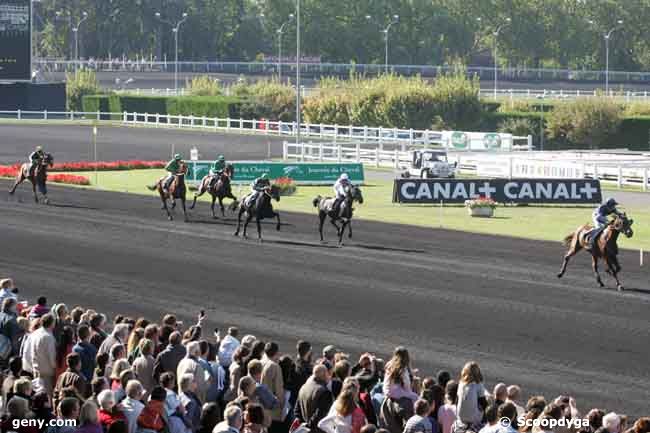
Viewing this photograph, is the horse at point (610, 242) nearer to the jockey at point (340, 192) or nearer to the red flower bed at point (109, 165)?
the jockey at point (340, 192)

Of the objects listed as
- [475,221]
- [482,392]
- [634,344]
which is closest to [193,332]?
[482,392]

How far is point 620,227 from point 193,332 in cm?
1318

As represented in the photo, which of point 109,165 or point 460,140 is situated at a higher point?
point 460,140

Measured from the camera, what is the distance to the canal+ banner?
1747 inches

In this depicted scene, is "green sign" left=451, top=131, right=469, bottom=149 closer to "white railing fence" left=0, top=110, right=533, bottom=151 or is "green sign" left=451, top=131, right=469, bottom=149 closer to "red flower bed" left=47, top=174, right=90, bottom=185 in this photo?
"white railing fence" left=0, top=110, right=533, bottom=151

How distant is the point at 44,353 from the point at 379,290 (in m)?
12.2

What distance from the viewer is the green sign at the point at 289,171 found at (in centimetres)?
5016

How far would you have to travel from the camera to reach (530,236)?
36.3m

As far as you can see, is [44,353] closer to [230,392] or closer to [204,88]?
[230,392]

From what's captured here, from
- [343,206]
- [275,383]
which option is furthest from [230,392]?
[343,206]

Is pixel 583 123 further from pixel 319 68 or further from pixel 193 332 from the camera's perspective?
pixel 319 68

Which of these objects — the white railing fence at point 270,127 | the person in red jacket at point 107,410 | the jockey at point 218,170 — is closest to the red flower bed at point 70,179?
the jockey at point 218,170

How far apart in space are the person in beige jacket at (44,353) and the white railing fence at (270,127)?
47911 mm

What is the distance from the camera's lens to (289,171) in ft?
168
